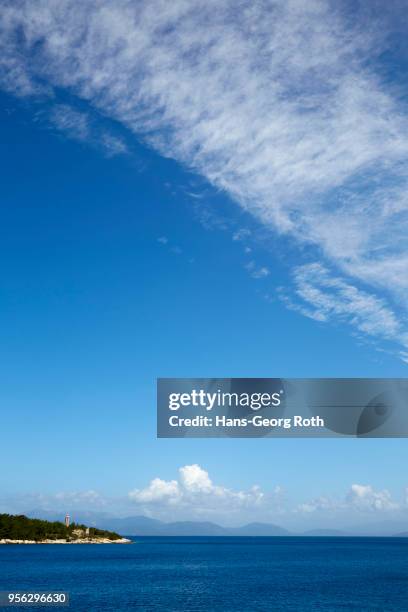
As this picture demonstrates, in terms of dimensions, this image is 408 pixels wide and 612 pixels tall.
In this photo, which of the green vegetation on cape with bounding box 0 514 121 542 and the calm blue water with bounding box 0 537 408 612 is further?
the green vegetation on cape with bounding box 0 514 121 542

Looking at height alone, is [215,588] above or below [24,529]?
above

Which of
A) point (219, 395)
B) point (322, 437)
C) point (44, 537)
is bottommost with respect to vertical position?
point (44, 537)

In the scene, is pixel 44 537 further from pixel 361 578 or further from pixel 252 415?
pixel 252 415

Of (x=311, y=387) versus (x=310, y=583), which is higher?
(x=311, y=387)

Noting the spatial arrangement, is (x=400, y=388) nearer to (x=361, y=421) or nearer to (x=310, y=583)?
(x=361, y=421)

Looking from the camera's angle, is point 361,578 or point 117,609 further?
point 361,578

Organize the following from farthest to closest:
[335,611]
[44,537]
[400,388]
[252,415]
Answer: [44,537] → [335,611] → [400,388] → [252,415]

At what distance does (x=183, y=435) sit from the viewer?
73.0 ft

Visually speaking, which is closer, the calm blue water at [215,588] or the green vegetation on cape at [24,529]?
the calm blue water at [215,588]

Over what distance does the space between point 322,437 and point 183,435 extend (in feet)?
18.3

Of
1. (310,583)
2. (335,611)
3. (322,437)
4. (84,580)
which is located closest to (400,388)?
(322,437)

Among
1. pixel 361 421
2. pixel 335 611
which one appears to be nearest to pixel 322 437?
pixel 361 421

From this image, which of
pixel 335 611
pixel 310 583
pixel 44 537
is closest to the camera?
pixel 335 611

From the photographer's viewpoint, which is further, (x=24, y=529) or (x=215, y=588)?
(x=24, y=529)
